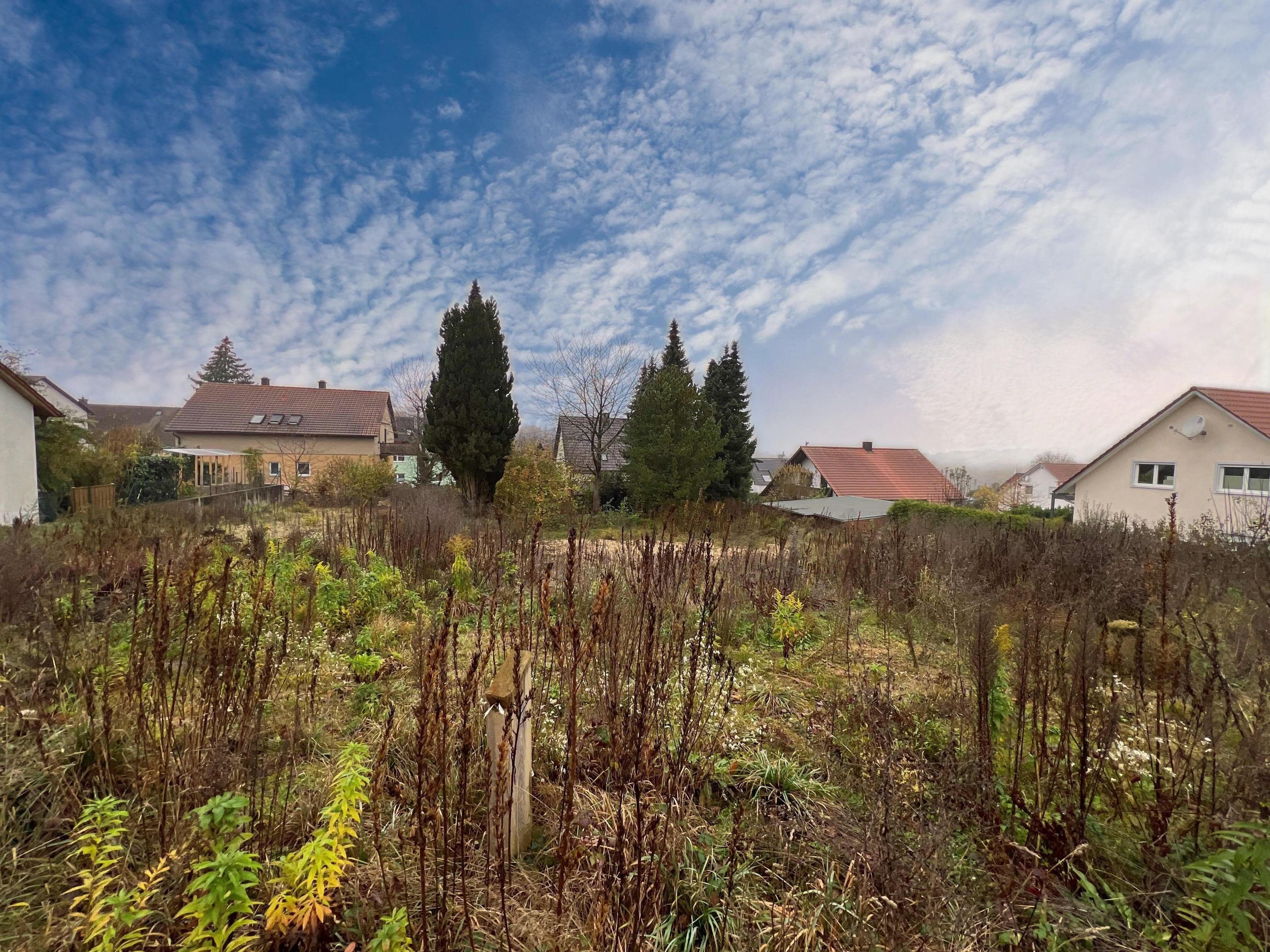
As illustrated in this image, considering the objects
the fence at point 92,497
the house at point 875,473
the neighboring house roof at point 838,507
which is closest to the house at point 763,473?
the house at point 875,473

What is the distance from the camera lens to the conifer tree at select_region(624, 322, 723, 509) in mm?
18109

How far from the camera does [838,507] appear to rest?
20.0 metres

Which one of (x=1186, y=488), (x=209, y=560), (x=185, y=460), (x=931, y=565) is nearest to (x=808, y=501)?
(x=1186, y=488)

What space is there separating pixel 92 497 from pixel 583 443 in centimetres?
1995

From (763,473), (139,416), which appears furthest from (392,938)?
(139,416)

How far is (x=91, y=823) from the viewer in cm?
201

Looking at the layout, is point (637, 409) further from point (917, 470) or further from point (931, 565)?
point (917, 470)

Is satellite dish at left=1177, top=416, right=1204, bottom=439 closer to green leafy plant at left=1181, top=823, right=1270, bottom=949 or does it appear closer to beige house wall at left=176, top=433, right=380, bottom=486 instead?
green leafy plant at left=1181, top=823, right=1270, bottom=949

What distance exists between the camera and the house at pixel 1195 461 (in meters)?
15.4

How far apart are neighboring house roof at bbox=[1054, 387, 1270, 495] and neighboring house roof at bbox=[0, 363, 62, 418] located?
31089mm

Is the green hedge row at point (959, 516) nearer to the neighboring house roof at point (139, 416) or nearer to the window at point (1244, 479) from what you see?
the window at point (1244, 479)

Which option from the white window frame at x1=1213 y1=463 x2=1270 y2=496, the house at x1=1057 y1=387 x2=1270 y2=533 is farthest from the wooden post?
the white window frame at x1=1213 y1=463 x2=1270 y2=496

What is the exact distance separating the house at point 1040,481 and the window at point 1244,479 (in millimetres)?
22457

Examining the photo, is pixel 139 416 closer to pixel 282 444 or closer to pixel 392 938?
pixel 282 444
